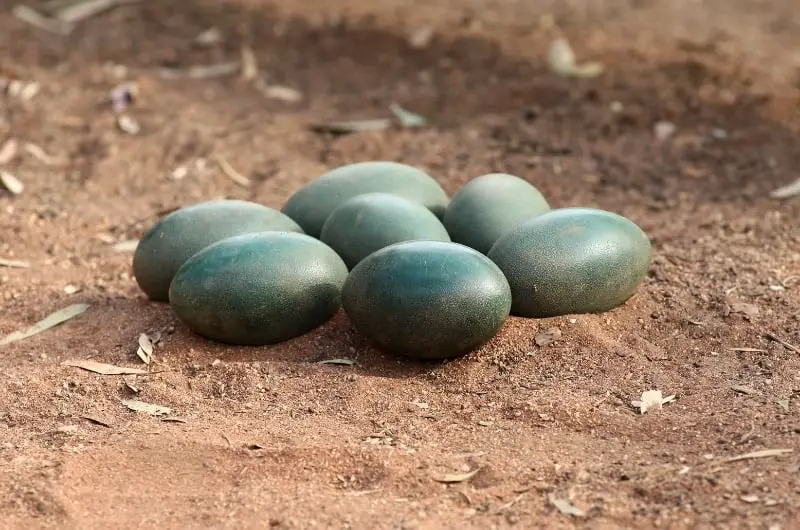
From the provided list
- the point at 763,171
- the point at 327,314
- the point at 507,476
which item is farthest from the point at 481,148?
the point at 507,476

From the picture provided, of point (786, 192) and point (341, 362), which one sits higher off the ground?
point (341, 362)

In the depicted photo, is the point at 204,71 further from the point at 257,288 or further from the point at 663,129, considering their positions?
the point at 257,288

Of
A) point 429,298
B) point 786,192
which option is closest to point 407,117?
point 786,192

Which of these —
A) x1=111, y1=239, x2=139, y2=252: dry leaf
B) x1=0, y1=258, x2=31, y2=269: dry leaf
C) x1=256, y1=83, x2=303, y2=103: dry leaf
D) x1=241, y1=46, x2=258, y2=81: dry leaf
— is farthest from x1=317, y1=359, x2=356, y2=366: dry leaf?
x1=241, y1=46, x2=258, y2=81: dry leaf

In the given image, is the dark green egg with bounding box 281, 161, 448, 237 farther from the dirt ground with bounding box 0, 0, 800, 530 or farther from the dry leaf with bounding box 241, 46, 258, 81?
the dry leaf with bounding box 241, 46, 258, 81

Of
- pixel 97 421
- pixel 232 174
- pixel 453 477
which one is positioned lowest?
pixel 232 174

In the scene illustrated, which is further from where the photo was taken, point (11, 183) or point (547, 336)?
point (11, 183)

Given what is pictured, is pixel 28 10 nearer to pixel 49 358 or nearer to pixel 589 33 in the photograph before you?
pixel 589 33
